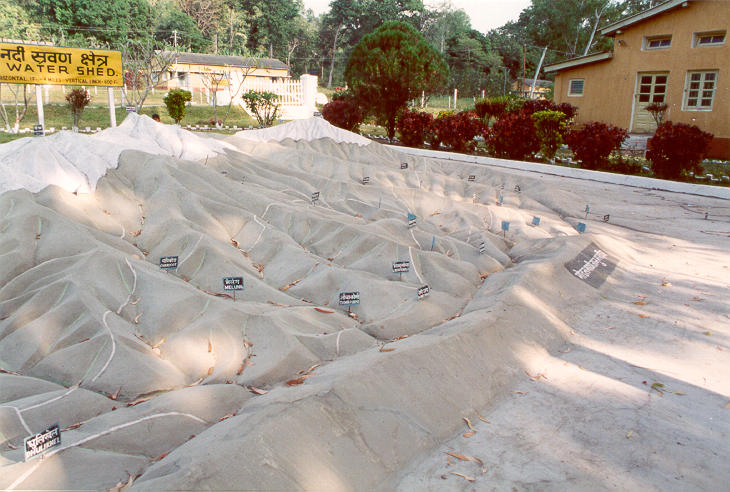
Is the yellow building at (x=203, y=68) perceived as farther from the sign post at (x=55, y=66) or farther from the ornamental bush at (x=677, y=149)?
the ornamental bush at (x=677, y=149)

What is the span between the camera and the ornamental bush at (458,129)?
13867 mm

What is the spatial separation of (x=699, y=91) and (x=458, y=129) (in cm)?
610

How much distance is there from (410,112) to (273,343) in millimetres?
13074

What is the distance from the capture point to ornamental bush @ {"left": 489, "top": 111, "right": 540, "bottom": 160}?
1252 cm

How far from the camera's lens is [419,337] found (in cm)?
363

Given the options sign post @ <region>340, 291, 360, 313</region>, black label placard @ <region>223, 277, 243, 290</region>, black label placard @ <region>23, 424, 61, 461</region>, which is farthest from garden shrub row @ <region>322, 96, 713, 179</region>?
black label placard @ <region>23, 424, 61, 461</region>

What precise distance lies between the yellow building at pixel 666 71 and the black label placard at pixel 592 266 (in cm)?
970

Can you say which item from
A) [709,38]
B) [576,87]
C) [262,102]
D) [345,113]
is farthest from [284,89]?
[709,38]

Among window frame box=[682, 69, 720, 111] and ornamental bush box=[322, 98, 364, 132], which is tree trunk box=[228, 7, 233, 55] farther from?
window frame box=[682, 69, 720, 111]

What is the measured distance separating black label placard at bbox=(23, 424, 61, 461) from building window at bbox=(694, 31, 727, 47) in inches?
622

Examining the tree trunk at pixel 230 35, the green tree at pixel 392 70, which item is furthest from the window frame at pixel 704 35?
the tree trunk at pixel 230 35

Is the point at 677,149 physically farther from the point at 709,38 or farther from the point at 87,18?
the point at 87,18

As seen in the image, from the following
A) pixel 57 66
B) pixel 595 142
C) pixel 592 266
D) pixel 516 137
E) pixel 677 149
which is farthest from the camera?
pixel 516 137

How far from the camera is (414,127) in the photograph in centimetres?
1532
